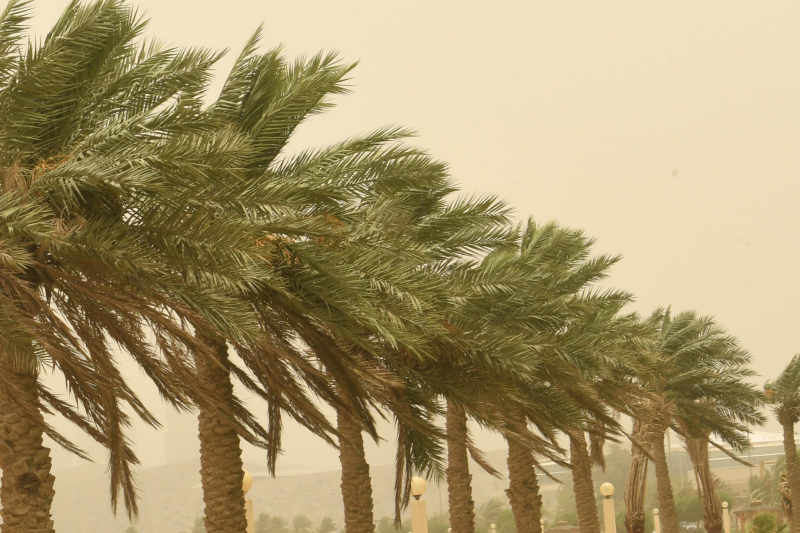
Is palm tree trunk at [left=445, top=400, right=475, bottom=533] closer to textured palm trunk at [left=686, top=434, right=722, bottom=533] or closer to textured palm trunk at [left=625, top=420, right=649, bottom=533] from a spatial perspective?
textured palm trunk at [left=625, top=420, right=649, bottom=533]

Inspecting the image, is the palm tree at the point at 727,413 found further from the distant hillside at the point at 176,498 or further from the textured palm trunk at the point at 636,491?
the distant hillside at the point at 176,498

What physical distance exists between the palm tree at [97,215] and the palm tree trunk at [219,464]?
1.26 meters

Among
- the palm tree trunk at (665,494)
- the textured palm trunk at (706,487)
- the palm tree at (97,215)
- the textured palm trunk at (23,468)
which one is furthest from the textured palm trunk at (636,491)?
the textured palm trunk at (23,468)

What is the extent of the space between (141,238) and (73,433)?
59.7m

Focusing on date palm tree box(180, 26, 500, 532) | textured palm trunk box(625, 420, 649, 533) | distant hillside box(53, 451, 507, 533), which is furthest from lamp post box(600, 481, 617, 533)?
distant hillside box(53, 451, 507, 533)

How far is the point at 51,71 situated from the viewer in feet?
25.3

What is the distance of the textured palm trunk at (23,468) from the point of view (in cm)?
806

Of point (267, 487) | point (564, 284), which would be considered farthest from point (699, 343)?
point (267, 487)

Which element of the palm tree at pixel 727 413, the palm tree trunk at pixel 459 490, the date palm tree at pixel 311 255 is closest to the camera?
the date palm tree at pixel 311 255

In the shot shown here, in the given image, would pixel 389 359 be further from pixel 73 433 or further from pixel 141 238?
pixel 73 433

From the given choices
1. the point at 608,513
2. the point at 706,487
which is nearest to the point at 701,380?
the point at 608,513

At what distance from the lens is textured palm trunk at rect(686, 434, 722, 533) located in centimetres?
2953

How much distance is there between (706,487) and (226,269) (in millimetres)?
26368

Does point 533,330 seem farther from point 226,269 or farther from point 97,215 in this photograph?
point 97,215
